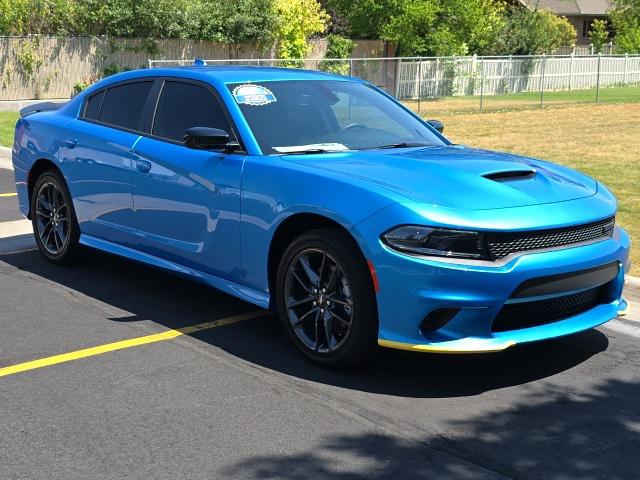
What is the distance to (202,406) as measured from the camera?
444 cm

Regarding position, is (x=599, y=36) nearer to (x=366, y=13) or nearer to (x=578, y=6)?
(x=578, y=6)

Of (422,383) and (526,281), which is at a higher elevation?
(526,281)

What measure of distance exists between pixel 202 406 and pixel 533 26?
41.4 meters

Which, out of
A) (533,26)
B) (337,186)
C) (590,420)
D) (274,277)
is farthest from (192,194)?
(533,26)

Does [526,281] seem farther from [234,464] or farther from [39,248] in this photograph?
[39,248]

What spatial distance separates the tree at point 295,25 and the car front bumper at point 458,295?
28503 mm

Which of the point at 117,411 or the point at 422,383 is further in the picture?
the point at 422,383

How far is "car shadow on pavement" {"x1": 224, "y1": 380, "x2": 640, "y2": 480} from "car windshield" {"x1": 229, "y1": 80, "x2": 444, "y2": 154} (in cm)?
210

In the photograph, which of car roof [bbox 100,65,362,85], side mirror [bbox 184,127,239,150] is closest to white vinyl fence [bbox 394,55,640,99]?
car roof [bbox 100,65,362,85]

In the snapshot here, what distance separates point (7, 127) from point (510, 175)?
16.9 meters

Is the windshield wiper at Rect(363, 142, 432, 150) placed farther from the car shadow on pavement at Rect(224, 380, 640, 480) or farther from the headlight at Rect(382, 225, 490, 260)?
the car shadow on pavement at Rect(224, 380, 640, 480)

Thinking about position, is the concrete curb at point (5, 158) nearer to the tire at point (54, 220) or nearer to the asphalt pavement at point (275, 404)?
the tire at point (54, 220)

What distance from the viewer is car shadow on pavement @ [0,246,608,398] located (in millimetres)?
4820

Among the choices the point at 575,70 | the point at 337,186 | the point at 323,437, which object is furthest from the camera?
the point at 575,70
